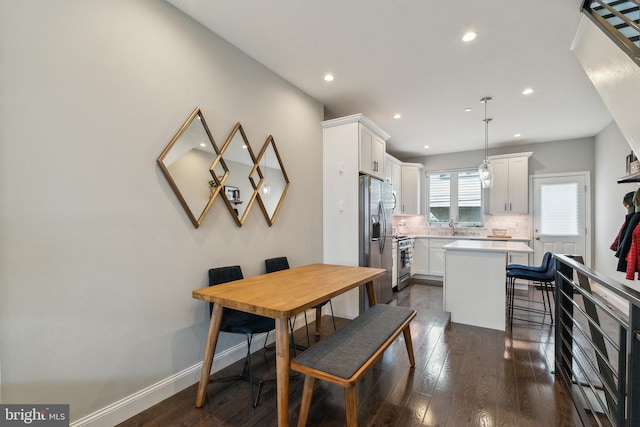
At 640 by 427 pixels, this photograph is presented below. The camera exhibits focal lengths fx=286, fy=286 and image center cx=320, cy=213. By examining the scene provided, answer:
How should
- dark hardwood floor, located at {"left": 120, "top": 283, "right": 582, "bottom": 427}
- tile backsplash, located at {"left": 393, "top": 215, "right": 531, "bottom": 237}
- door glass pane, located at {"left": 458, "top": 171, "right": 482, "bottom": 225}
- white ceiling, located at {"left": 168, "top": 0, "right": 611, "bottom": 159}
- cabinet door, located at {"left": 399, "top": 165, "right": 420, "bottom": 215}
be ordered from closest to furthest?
dark hardwood floor, located at {"left": 120, "top": 283, "right": 582, "bottom": 427} → white ceiling, located at {"left": 168, "top": 0, "right": 611, "bottom": 159} → tile backsplash, located at {"left": 393, "top": 215, "right": 531, "bottom": 237} → door glass pane, located at {"left": 458, "top": 171, "right": 482, "bottom": 225} → cabinet door, located at {"left": 399, "top": 165, "right": 420, "bottom": 215}

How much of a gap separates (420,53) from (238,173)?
1.98 meters

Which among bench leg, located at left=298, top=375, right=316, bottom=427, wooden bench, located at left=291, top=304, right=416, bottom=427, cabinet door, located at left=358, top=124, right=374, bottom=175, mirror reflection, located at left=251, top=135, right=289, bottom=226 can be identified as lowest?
bench leg, located at left=298, top=375, right=316, bottom=427

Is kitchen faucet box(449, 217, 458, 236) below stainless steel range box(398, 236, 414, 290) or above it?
above

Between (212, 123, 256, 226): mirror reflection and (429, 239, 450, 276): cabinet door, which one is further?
(429, 239, 450, 276): cabinet door

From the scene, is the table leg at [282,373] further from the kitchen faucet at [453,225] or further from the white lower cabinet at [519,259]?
the kitchen faucet at [453,225]

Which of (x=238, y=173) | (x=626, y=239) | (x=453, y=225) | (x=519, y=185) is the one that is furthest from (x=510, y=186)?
(x=238, y=173)

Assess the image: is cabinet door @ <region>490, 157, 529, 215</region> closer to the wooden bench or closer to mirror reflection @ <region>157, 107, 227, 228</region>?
the wooden bench

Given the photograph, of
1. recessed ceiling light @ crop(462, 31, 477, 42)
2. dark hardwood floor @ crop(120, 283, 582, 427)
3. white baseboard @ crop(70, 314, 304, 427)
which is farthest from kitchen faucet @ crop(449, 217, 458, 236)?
white baseboard @ crop(70, 314, 304, 427)

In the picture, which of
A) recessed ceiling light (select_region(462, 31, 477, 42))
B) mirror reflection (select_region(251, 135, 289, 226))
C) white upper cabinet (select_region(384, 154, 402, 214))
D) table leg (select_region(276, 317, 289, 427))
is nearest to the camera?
table leg (select_region(276, 317, 289, 427))

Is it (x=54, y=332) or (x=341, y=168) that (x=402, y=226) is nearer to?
(x=341, y=168)

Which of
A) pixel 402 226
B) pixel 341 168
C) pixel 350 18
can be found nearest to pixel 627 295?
pixel 350 18

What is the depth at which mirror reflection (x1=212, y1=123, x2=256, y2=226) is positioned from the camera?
2420 millimetres

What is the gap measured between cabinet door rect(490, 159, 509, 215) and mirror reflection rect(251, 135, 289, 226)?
453 centimetres

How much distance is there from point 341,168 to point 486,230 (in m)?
4.00
